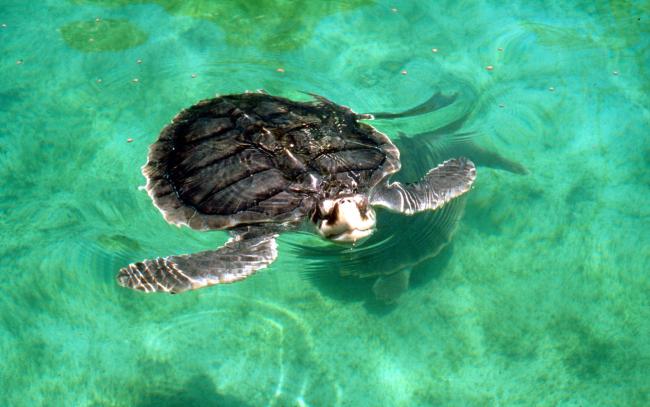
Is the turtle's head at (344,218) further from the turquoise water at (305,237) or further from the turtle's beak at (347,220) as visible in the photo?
the turquoise water at (305,237)

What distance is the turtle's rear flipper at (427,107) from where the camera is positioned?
5328 millimetres

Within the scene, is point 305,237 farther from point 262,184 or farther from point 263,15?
point 263,15

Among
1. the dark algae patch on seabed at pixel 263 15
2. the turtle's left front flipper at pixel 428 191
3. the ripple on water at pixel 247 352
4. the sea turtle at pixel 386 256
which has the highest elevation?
the dark algae patch on seabed at pixel 263 15

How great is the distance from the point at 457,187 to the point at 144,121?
3.06m

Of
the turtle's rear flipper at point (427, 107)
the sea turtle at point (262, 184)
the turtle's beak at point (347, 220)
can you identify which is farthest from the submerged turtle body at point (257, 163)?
the turtle's rear flipper at point (427, 107)

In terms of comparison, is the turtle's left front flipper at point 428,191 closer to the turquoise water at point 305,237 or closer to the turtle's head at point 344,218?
the turquoise water at point 305,237

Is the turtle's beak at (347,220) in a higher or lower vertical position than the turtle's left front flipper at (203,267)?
higher

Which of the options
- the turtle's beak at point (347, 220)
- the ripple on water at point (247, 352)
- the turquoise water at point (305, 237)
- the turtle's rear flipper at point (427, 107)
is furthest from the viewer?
the turtle's rear flipper at point (427, 107)

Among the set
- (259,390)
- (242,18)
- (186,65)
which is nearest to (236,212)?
(259,390)

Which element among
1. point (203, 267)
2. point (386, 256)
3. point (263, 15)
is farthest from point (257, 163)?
point (263, 15)

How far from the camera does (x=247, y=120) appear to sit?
4.31 meters

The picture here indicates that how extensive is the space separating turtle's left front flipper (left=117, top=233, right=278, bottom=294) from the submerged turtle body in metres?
0.18

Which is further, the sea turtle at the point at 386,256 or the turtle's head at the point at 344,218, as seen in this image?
the sea turtle at the point at 386,256

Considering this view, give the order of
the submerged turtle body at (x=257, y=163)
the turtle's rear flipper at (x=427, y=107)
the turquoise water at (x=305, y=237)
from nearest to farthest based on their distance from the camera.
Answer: the turquoise water at (x=305, y=237) < the submerged turtle body at (x=257, y=163) < the turtle's rear flipper at (x=427, y=107)
